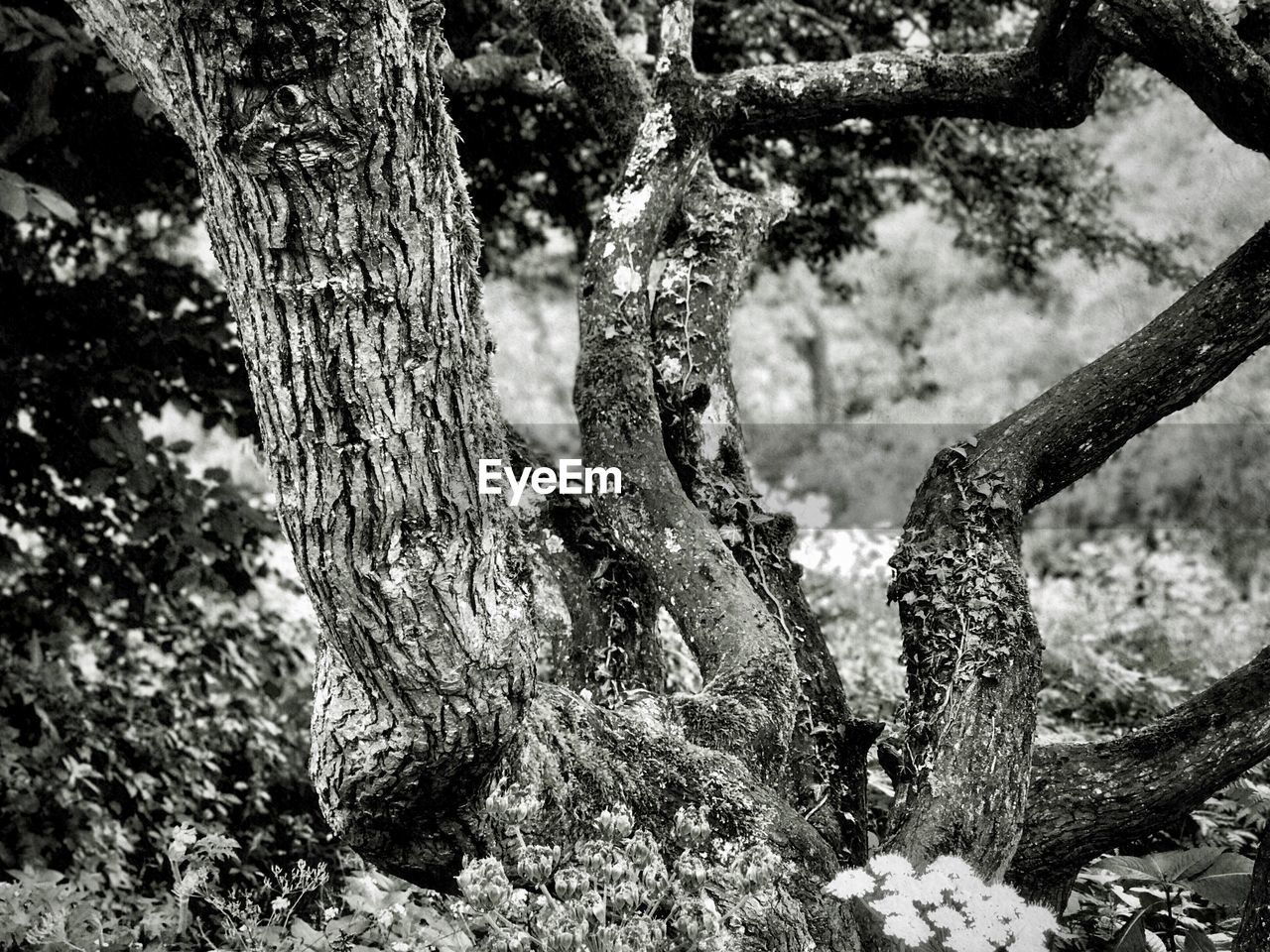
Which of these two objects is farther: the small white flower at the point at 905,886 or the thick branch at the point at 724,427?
the thick branch at the point at 724,427

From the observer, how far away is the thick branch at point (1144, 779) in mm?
2652

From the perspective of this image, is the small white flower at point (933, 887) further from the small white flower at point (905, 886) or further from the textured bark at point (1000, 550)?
the textured bark at point (1000, 550)

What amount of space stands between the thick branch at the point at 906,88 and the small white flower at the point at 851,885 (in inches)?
93.0

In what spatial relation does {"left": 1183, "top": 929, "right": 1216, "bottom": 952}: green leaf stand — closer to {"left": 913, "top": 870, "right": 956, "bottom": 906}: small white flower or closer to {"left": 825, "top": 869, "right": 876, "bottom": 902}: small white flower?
{"left": 913, "top": 870, "right": 956, "bottom": 906}: small white flower

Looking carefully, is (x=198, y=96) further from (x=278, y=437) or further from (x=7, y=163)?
(x=7, y=163)

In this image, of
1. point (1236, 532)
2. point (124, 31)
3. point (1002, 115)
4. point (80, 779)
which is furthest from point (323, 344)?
point (1236, 532)

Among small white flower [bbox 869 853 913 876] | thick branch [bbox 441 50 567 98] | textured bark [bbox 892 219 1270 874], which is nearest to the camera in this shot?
small white flower [bbox 869 853 913 876]

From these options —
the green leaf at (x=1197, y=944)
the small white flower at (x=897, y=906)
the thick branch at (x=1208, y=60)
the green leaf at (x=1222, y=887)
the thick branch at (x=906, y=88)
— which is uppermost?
the thick branch at (x=906, y=88)

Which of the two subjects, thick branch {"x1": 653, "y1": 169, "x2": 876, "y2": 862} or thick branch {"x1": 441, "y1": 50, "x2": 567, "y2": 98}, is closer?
thick branch {"x1": 653, "y1": 169, "x2": 876, "y2": 862}

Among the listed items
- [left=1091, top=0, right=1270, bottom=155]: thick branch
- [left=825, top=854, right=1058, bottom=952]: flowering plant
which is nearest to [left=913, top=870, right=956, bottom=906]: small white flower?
[left=825, top=854, right=1058, bottom=952]: flowering plant

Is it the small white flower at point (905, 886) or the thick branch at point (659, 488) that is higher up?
the thick branch at point (659, 488)

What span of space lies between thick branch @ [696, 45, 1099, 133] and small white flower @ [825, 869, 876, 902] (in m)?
2.36

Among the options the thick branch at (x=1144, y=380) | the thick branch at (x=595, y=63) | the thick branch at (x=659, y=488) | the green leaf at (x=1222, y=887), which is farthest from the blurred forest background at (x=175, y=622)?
the thick branch at (x=595, y=63)

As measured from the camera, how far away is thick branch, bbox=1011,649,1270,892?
2652 mm
